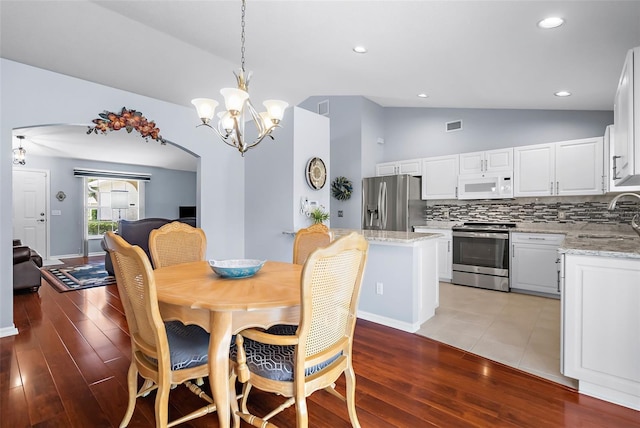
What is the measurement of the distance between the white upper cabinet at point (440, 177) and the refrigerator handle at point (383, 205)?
→ 648mm

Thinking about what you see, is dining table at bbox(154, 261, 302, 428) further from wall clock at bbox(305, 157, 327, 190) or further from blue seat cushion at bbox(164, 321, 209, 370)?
→ wall clock at bbox(305, 157, 327, 190)

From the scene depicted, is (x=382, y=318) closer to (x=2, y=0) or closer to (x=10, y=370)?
(x=10, y=370)

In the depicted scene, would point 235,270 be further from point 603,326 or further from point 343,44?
point 343,44

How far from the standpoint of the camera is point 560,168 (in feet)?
13.4

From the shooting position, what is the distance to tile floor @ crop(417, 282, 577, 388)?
2361mm

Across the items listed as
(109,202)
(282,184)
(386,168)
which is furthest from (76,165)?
(386,168)

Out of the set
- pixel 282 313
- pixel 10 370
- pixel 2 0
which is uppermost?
pixel 2 0

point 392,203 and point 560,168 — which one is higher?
point 560,168

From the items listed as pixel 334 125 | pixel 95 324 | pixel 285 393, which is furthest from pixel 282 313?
pixel 334 125

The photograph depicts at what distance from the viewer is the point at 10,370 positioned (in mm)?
2230

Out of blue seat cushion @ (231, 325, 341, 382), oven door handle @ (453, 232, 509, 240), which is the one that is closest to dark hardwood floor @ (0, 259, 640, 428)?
blue seat cushion @ (231, 325, 341, 382)

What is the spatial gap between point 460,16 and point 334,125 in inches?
155

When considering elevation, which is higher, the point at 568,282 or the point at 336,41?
the point at 336,41

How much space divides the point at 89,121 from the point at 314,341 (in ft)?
11.3
